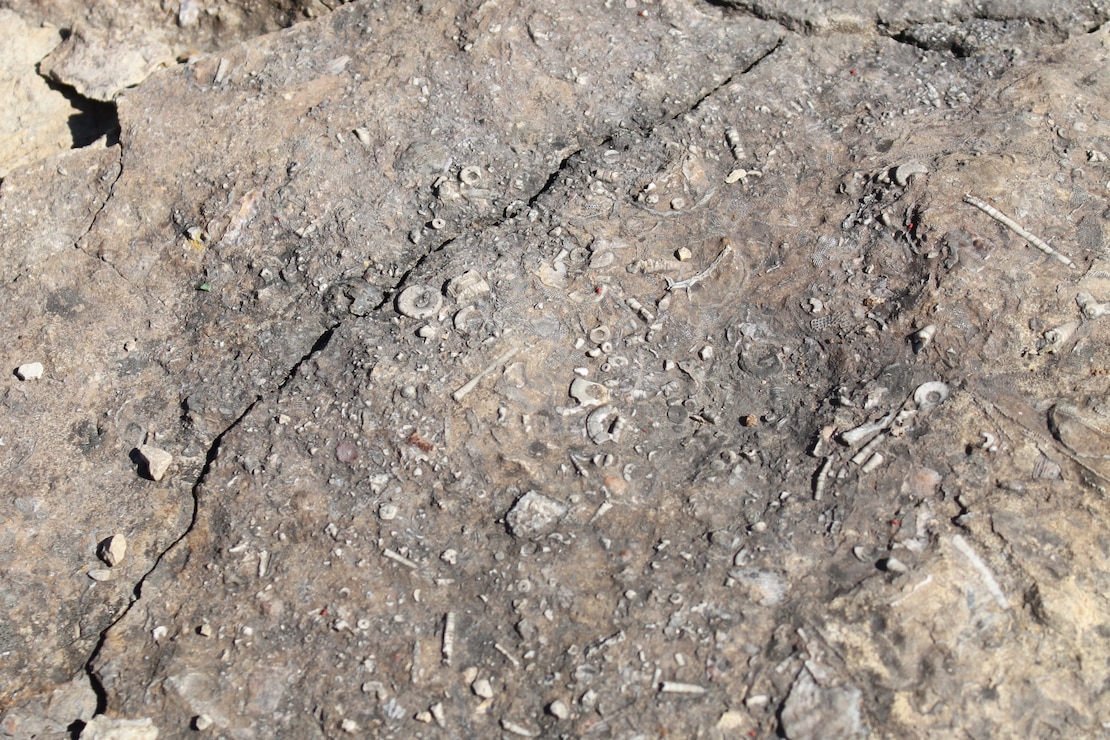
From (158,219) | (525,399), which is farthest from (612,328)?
(158,219)

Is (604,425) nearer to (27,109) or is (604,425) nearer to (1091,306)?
(1091,306)

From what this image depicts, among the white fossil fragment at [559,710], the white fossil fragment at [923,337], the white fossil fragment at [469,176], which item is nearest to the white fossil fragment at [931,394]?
the white fossil fragment at [923,337]

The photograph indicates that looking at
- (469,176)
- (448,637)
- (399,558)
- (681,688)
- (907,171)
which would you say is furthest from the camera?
(469,176)

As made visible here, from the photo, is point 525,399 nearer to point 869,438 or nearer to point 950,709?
point 869,438

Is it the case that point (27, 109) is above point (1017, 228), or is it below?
above

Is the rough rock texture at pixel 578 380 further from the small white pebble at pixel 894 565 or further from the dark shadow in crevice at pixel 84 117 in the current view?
the dark shadow in crevice at pixel 84 117

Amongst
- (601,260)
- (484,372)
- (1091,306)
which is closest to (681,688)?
(484,372)
